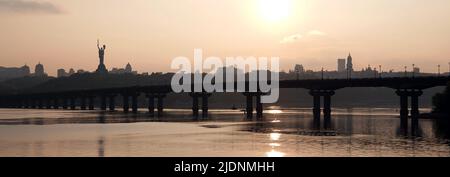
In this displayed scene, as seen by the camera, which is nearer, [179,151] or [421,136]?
[179,151]

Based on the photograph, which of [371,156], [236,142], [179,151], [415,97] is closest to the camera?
[371,156]

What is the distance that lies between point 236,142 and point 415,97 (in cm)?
8041

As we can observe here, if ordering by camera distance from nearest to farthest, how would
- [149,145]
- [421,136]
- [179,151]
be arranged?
[179,151]
[149,145]
[421,136]

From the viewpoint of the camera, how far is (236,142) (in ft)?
266

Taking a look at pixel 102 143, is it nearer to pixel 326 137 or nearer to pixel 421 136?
pixel 326 137

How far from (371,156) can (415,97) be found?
→ 307 feet

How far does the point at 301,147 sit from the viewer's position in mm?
72750

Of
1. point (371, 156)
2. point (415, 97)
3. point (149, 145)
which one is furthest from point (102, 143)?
point (415, 97)
